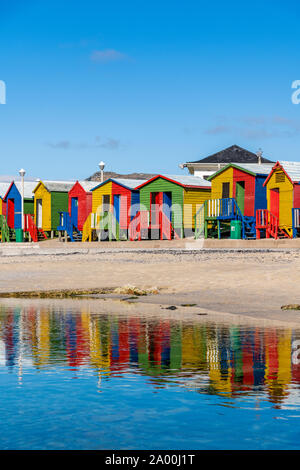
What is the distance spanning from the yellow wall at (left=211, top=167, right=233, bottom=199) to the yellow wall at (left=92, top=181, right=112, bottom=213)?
767 cm

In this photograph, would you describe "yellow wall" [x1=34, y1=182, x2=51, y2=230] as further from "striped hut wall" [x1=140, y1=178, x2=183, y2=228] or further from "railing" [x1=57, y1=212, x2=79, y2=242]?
"striped hut wall" [x1=140, y1=178, x2=183, y2=228]

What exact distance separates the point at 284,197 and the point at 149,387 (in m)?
28.4

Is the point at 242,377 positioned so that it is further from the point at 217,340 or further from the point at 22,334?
the point at 22,334

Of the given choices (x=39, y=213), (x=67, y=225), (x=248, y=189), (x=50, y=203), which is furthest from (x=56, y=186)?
(x=248, y=189)

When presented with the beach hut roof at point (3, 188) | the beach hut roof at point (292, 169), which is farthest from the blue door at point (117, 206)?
the beach hut roof at point (3, 188)

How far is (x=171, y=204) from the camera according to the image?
131 ft

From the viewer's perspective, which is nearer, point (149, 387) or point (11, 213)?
point (149, 387)

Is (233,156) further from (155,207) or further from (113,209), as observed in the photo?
(155,207)

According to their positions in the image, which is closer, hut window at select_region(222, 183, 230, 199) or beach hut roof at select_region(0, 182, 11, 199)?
hut window at select_region(222, 183, 230, 199)

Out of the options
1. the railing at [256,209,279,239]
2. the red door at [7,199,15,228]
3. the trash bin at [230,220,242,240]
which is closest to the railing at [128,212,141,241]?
the trash bin at [230,220,242,240]

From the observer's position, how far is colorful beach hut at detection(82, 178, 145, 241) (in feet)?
Answer: 139

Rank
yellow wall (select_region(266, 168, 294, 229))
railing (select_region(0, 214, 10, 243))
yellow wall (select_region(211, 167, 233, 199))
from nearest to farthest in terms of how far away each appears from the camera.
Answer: yellow wall (select_region(266, 168, 294, 229))
yellow wall (select_region(211, 167, 233, 199))
railing (select_region(0, 214, 10, 243))

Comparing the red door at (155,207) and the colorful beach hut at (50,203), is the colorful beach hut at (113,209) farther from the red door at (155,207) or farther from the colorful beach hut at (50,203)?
the colorful beach hut at (50,203)

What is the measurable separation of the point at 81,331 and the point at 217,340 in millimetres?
2466
